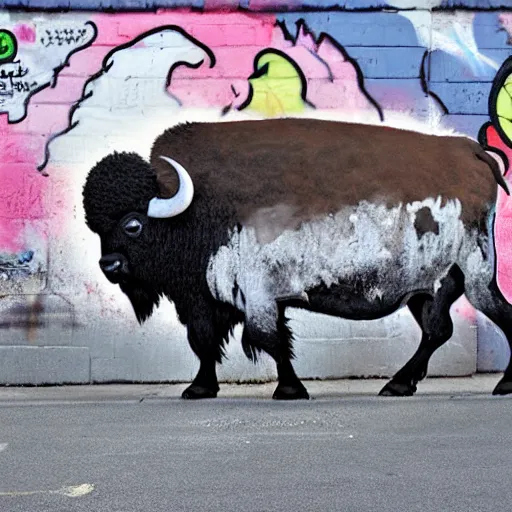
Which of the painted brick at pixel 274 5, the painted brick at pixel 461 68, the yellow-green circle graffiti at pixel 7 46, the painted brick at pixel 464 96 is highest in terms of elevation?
the painted brick at pixel 274 5

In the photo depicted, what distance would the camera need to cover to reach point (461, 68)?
882 cm

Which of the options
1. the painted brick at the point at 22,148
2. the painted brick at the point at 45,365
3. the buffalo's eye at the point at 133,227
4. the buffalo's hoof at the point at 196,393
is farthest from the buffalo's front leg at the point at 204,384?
the painted brick at the point at 22,148

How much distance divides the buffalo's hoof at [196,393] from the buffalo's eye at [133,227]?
1.35 meters

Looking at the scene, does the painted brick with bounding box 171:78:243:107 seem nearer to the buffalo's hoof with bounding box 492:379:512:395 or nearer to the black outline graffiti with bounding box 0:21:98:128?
the black outline graffiti with bounding box 0:21:98:128

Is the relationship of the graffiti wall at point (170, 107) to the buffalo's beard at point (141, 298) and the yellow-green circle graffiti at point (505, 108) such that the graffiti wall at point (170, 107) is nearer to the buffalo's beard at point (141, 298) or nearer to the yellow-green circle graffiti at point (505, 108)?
the yellow-green circle graffiti at point (505, 108)

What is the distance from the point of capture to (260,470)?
17.9 feet

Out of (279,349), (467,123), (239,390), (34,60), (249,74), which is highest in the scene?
(34,60)

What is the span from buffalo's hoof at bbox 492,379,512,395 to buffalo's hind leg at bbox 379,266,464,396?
0.58m

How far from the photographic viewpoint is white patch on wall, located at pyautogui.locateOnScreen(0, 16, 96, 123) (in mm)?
8812

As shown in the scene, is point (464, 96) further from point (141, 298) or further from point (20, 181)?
point (20, 181)

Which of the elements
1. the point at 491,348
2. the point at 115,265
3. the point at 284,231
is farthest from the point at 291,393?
the point at 491,348

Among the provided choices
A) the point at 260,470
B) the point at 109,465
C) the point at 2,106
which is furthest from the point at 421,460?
the point at 2,106

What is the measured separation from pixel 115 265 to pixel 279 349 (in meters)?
1.48

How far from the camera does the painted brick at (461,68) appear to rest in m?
8.81
